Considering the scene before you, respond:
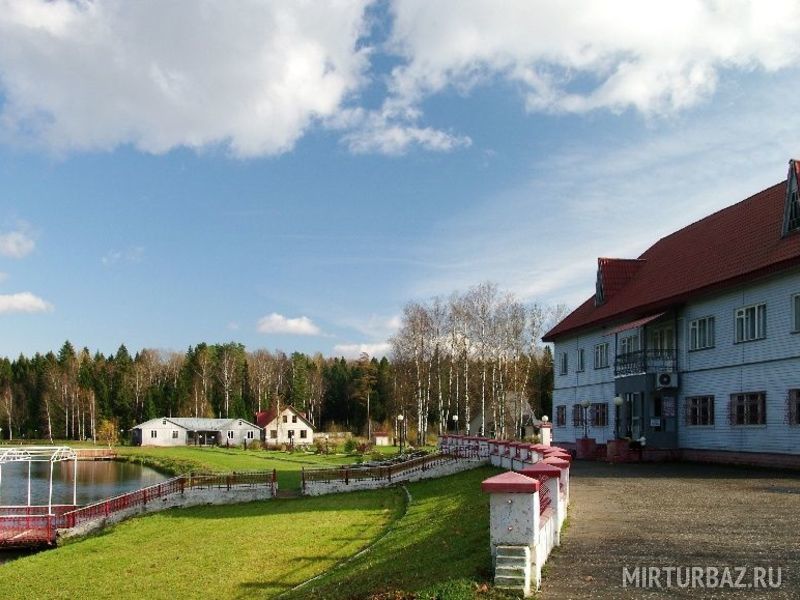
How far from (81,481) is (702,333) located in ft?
139

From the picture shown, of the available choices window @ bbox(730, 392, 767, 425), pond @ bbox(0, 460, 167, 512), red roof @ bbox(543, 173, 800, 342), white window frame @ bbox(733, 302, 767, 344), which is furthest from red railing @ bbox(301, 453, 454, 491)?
pond @ bbox(0, 460, 167, 512)

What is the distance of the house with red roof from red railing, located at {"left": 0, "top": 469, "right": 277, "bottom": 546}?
14844mm

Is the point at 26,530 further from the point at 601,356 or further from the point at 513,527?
the point at 513,527

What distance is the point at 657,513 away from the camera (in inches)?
525

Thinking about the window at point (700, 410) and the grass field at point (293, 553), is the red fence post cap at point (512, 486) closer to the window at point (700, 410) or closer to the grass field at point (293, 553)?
the grass field at point (293, 553)

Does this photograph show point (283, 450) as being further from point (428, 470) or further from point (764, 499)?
point (764, 499)

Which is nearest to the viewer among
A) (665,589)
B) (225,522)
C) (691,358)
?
(665,589)

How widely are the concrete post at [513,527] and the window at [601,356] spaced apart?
27.2 metres

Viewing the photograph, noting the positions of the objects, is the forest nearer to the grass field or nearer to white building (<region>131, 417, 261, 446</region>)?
white building (<region>131, 417, 261, 446</region>)

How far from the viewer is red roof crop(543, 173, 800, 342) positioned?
24625mm

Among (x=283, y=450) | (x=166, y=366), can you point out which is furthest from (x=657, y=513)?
(x=166, y=366)

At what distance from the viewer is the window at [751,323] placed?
79.6ft

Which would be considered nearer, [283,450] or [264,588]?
[264,588]

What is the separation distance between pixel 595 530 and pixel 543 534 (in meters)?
2.52
